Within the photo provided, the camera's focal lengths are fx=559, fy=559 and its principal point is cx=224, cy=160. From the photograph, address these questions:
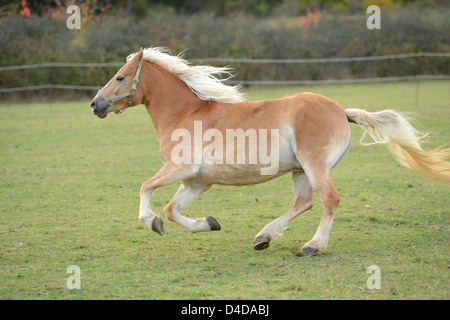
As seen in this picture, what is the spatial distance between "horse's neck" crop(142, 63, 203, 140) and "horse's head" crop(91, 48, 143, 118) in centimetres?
13

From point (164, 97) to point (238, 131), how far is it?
0.99 metres

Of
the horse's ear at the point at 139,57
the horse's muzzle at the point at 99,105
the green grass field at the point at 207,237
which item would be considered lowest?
the green grass field at the point at 207,237


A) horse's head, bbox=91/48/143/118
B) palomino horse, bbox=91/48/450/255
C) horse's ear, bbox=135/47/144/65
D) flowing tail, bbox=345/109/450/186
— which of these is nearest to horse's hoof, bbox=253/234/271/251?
palomino horse, bbox=91/48/450/255

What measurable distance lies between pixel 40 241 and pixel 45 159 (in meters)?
5.23

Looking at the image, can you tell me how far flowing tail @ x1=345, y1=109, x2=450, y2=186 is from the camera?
17.6ft

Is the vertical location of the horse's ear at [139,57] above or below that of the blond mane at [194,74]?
above

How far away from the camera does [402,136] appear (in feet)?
17.8

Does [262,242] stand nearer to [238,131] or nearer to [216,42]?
[238,131]

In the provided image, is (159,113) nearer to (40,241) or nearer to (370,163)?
(40,241)

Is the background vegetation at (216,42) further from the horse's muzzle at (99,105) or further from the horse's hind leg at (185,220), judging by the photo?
the horse's hind leg at (185,220)

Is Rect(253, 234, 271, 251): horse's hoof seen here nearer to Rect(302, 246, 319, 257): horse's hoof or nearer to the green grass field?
the green grass field

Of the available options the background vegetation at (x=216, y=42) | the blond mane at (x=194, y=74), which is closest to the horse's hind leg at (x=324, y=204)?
the blond mane at (x=194, y=74)

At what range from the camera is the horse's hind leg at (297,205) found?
5281 mm

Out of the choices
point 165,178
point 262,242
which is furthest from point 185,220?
point 262,242
